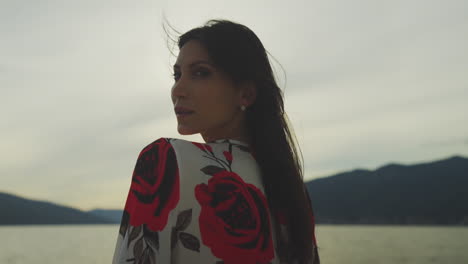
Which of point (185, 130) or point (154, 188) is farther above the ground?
point (185, 130)

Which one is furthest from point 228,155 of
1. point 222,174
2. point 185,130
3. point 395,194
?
point 395,194

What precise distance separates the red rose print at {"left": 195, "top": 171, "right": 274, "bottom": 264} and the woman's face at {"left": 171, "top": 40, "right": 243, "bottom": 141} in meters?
0.31

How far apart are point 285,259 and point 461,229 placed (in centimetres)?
19172

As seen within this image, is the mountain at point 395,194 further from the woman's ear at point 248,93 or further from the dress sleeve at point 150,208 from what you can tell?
the dress sleeve at point 150,208

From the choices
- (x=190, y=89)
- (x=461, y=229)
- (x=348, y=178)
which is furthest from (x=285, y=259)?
(x=461, y=229)

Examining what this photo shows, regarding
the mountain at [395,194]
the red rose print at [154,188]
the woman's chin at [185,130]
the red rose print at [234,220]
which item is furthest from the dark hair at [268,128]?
the mountain at [395,194]

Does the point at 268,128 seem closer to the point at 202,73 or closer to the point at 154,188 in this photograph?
the point at 202,73

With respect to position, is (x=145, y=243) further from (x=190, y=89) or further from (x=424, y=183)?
(x=424, y=183)

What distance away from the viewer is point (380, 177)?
163m

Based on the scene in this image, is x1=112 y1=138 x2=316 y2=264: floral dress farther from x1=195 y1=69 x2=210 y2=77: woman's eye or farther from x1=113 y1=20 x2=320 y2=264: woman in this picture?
x1=195 y1=69 x2=210 y2=77: woman's eye

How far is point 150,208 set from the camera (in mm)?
1220

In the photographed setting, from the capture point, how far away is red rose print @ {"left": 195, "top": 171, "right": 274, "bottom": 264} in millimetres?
1300

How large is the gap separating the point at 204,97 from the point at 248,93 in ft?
0.75

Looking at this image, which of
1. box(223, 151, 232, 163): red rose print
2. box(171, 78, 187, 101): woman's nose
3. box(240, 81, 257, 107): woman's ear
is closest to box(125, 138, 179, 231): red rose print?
box(223, 151, 232, 163): red rose print
